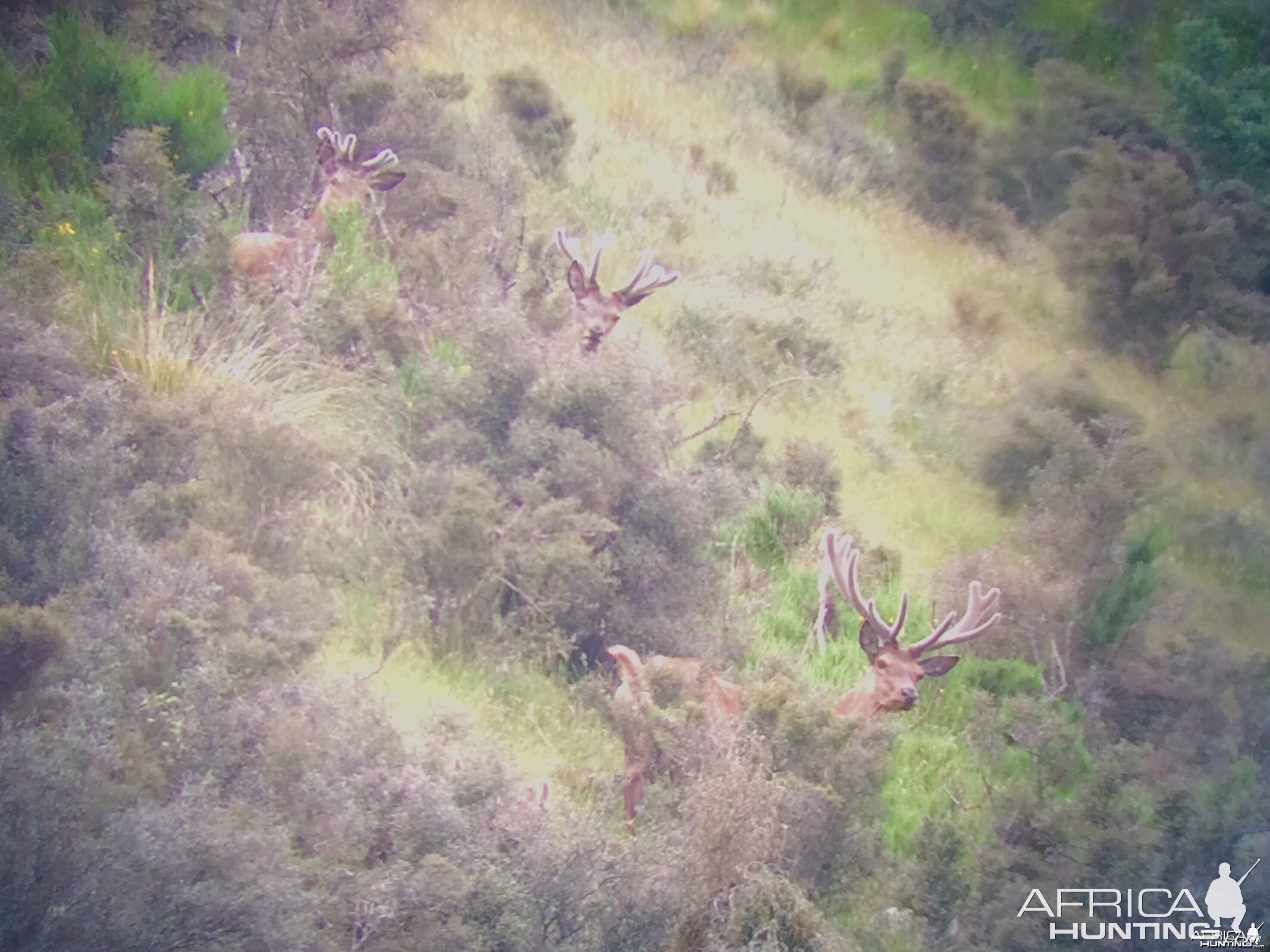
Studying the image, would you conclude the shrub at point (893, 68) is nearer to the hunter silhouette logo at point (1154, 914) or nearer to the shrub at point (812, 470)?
the shrub at point (812, 470)

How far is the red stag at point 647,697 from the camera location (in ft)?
8.95

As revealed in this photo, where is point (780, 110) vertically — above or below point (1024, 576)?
above

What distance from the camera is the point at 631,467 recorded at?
3.27 metres

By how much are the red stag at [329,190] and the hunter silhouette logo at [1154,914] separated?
2759 mm

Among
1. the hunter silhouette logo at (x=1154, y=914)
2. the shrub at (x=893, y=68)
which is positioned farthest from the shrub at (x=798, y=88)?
the hunter silhouette logo at (x=1154, y=914)

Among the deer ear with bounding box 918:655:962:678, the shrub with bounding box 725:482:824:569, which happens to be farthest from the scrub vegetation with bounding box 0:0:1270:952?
the deer ear with bounding box 918:655:962:678

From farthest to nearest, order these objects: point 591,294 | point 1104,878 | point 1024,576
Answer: point 591,294
point 1024,576
point 1104,878

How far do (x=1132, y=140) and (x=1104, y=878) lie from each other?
7.55 feet

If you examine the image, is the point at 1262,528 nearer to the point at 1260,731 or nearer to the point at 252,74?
the point at 1260,731

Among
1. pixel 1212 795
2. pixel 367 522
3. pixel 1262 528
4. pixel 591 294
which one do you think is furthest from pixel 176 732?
pixel 1262 528

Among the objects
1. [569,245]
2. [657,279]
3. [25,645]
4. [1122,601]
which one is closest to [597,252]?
[569,245]

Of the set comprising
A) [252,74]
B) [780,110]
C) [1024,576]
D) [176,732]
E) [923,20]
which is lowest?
[176,732]

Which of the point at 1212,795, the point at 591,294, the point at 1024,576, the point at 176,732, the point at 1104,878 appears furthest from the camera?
the point at 591,294

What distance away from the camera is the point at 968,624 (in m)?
3.17
